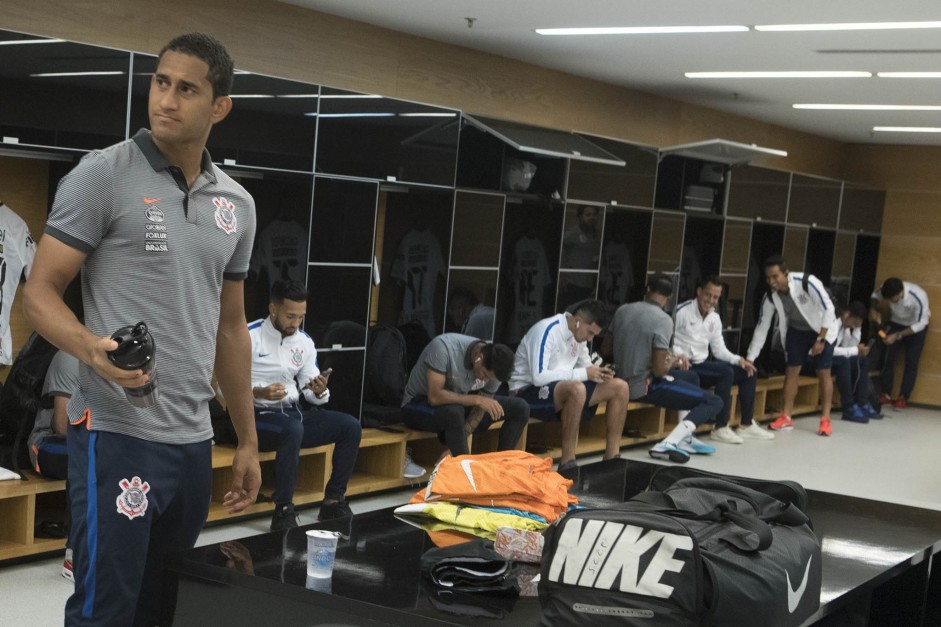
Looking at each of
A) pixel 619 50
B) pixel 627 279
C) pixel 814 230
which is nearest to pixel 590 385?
pixel 627 279

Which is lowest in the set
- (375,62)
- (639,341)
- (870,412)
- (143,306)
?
(870,412)

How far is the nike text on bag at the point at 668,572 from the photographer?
2.14 metres

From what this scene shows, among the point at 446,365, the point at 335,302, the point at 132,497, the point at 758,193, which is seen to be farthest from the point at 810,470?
the point at 132,497

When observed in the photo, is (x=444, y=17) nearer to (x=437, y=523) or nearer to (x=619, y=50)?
(x=619, y=50)

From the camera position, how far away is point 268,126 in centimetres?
512

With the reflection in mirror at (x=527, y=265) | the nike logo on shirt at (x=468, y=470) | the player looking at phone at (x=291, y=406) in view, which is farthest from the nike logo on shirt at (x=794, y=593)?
the reflection in mirror at (x=527, y=265)

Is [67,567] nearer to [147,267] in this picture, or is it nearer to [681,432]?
[147,267]

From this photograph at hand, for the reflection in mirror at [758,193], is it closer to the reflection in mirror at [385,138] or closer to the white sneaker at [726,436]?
the white sneaker at [726,436]

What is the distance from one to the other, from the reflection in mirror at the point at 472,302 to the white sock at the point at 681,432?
1732 millimetres

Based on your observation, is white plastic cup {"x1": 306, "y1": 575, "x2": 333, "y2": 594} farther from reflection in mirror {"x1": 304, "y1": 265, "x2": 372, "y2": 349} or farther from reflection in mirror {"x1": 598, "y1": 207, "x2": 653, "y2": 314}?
reflection in mirror {"x1": 598, "y1": 207, "x2": 653, "y2": 314}

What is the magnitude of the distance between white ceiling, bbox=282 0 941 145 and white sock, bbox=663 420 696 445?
2.38 metres

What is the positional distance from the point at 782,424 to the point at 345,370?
4959 millimetres

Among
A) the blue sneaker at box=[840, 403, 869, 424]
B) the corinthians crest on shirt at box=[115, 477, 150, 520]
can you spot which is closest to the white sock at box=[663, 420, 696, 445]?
the blue sneaker at box=[840, 403, 869, 424]

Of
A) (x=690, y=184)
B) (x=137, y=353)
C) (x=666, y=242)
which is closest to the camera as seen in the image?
(x=137, y=353)
